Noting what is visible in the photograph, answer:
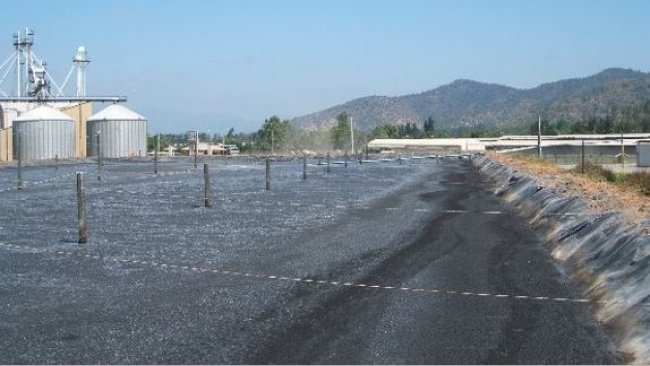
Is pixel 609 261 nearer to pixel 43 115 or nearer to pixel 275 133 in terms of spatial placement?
pixel 43 115

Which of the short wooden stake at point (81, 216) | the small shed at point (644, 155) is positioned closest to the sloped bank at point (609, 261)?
the short wooden stake at point (81, 216)

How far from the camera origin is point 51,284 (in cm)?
1040

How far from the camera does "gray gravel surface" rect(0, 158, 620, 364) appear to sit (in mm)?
7180

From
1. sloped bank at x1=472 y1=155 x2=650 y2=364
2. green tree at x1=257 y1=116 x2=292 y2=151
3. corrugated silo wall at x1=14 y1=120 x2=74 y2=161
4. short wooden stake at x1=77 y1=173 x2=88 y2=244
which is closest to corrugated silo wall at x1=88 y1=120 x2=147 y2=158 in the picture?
corrugated silo wall at x1=14 y1=120 x2=74 y2=161

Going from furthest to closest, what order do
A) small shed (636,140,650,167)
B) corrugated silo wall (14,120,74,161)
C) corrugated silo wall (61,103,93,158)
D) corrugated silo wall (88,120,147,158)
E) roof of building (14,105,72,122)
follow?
corrugated silo wall (61,103,93,158), corrugated silo wall (88,120,147,158), roof of building (14,105,72,122), corrugated silo wall (14,120,74,161), small shed (636,140,650,167)

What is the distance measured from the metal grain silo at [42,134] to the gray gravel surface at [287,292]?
52.2 meters

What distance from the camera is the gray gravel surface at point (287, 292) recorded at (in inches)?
283

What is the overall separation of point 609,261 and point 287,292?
4.15 meters

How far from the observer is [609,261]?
10570 millimetres

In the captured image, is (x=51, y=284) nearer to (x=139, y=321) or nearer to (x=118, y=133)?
(x=139, y=321)

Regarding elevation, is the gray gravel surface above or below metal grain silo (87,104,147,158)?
below

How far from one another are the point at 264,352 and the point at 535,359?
89.2 inches

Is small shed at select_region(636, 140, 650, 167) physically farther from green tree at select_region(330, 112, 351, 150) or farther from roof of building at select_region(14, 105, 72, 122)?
green tree at select_region(330, 112, 351, 150)

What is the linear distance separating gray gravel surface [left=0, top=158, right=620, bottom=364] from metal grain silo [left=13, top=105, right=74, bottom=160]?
52182 mm
